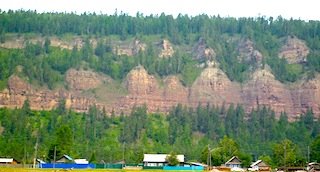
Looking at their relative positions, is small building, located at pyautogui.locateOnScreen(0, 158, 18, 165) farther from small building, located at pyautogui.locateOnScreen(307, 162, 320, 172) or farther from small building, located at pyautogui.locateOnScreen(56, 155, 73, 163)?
small building, located at pyautogui.locateOnScreen(307, 162, 320, 172)

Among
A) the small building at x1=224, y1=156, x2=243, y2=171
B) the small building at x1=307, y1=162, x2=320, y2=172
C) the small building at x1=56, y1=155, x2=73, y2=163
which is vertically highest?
the small building at x1=56, y1=155, x2=73, y2=163

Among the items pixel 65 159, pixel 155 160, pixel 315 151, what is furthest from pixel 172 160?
pixel 315 151

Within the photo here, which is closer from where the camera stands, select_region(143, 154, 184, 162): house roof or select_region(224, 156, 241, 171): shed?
select_region(224, 156, 241, 171): shed

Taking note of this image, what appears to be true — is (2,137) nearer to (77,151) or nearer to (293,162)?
(77,151)

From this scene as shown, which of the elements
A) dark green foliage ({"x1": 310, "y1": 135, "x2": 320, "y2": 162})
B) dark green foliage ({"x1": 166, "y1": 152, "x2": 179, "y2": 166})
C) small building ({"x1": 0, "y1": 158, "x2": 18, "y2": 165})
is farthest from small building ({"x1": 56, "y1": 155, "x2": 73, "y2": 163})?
dark green foliage ({"x1": 310, "y1": 135, "x2": 320, "y2": 162})

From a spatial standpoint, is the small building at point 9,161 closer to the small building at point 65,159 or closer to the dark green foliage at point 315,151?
the small building at point 65,159

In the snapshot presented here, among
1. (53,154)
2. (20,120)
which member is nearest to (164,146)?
(20,120)

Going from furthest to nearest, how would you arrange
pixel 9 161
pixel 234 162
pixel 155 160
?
pixel 155 160 → pixel 234 162 → pixel 9 161

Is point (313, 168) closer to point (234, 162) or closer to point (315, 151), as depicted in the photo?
point (234, 162)

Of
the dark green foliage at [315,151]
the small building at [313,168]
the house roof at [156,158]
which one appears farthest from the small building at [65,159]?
the dark green foliage at [315,151]

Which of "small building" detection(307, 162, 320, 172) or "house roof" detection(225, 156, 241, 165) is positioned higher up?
"house roof" detection(225, 156, 241, 165)

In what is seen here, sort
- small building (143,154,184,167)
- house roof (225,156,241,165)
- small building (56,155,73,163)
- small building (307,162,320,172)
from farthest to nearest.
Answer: small building (143,154,184,167), house roof (225,156,241,165), small building (56,155,73,163), small building (307,162,320,172)

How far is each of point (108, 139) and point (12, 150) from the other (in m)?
43.5

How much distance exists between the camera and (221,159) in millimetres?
147625
